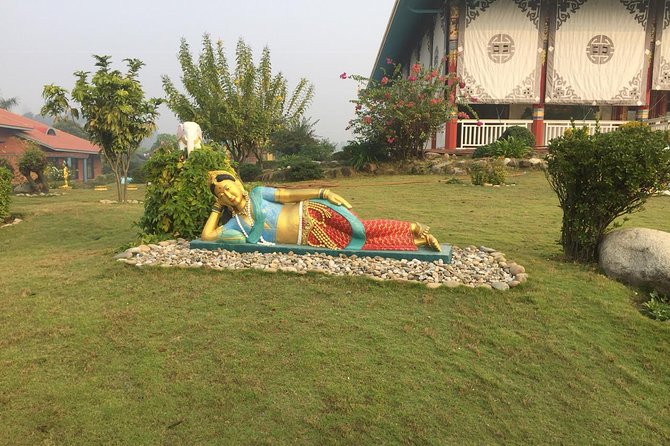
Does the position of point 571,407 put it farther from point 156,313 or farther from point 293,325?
point 156,313

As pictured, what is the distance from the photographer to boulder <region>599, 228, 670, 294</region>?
4234mm

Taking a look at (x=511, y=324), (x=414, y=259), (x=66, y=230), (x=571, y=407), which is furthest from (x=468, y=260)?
(x=66, y=230)

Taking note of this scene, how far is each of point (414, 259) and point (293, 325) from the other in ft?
5.82

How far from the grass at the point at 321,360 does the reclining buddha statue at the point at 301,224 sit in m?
0.71

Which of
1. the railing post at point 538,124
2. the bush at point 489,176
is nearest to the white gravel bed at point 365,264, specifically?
the bush at point 489,176

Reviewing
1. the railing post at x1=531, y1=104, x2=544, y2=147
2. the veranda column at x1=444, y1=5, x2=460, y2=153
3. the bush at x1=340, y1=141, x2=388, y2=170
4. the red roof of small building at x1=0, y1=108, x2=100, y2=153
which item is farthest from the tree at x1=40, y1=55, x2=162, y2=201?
the red roof of small building at x1=0, y1=108, x2=100, y2=153

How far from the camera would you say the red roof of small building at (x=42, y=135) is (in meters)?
26.7

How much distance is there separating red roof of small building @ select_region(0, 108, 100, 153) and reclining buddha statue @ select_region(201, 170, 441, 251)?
24077 millimetres

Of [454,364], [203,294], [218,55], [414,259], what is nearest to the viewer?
[454,364]

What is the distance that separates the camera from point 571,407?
276 centimetres

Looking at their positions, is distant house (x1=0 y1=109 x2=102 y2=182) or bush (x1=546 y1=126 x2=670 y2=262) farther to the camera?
distant house (x1=0 y1=109 x2=102 y2=182)

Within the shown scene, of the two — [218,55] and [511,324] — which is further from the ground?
[218,55]

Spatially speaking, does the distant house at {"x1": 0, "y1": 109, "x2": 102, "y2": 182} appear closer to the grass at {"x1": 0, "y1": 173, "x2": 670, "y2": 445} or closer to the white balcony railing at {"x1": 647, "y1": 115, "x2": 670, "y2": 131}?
the grass at {"x1": 0, "y1": 173, "x2": 670, "y2": 445}

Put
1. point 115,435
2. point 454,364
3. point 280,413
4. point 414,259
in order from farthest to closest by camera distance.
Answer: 1. point 414,259
2. point 454,364
3. point 280,413
4. point 115,435
